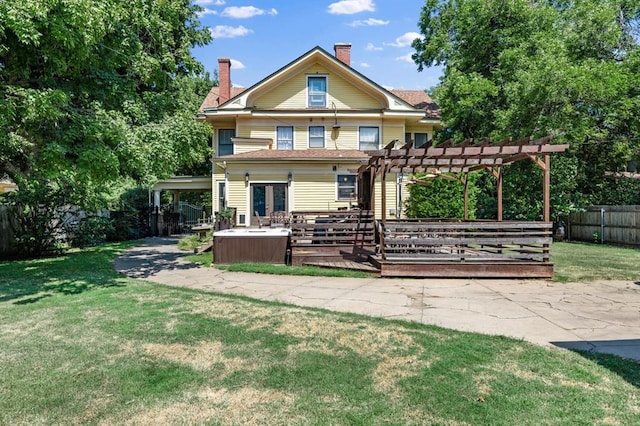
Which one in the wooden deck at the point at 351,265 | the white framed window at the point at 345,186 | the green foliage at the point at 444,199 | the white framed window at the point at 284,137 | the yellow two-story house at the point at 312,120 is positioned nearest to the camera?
the wooden deck at the point at 351,265

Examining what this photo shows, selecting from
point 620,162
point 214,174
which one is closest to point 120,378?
point 214,174

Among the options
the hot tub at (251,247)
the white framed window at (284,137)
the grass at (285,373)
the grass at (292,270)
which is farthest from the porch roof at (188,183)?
the grass at (285,373)

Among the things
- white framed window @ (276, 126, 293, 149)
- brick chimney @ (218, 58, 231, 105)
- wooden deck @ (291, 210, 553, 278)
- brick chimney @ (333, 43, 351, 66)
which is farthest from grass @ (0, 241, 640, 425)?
brick chimney @ (333, 43, 351, 66)

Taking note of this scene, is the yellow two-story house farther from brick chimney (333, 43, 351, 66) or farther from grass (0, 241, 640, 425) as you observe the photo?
grass (0, 241, 640, 425)

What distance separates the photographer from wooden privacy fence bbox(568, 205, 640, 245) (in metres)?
14.0

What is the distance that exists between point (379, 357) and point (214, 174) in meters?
16.0

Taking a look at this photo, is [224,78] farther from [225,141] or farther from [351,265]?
[351,265]

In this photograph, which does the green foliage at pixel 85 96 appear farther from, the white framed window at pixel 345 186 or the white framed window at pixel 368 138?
the white framed window at pixel 368 138

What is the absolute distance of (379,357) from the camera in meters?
3.67

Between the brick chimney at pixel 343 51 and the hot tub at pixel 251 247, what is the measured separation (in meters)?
13.8

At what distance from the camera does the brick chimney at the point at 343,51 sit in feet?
66.8

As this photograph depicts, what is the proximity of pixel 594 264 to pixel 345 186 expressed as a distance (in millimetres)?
9704

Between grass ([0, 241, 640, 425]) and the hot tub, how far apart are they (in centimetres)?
445

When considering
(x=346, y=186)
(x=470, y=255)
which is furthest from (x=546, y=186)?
(x=346, y=186)
